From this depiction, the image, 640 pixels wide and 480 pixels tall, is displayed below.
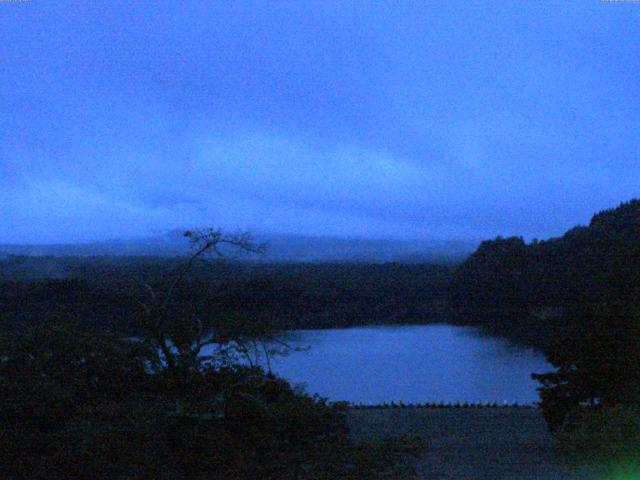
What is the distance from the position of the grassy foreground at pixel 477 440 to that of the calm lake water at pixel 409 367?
149cm

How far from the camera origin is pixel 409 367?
15.8 metres

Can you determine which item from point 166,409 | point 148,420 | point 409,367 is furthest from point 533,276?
point 148,420

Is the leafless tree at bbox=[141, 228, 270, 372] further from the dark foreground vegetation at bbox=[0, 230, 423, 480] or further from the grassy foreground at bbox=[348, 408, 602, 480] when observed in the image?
the grassy foreground at bbox=[348, 408, 602, 480]

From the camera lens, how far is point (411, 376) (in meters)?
15.0

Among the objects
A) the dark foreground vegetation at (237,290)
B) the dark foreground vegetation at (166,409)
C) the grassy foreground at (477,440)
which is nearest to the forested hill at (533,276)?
the dark foreground vegetation at (237,290)

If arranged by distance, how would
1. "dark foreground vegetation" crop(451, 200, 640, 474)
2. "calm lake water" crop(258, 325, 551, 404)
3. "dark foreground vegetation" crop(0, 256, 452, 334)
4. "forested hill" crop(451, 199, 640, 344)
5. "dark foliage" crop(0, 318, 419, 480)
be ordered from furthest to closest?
"forested hill" crop(451, 199, 640, 344)
"calm lake water" crop(258, 325, 551, 404)
"dark foreground vegetation" crop(0, 256, 452, 334)
"dark foliage" crop(0, 318, 419, 480)
"dark foreground vegetation" crop(451, 200, 640, 474)

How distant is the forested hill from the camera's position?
69.2 ft

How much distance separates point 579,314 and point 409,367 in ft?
23.6

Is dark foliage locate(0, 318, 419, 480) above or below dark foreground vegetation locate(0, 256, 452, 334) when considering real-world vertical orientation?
below

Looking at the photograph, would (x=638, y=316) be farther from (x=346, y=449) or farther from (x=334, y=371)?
(x=334, y=371)

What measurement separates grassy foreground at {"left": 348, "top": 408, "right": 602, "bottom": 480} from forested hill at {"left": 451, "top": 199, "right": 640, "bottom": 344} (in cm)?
895

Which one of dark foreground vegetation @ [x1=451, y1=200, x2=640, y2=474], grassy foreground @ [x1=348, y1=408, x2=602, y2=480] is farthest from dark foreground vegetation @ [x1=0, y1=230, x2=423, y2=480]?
dark foreground vegetation @ [x1=451, y1=200, x2=640, y2=474]

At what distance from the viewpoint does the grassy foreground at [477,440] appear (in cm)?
790

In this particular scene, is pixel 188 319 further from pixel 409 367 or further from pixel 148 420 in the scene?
pixel 409 367
